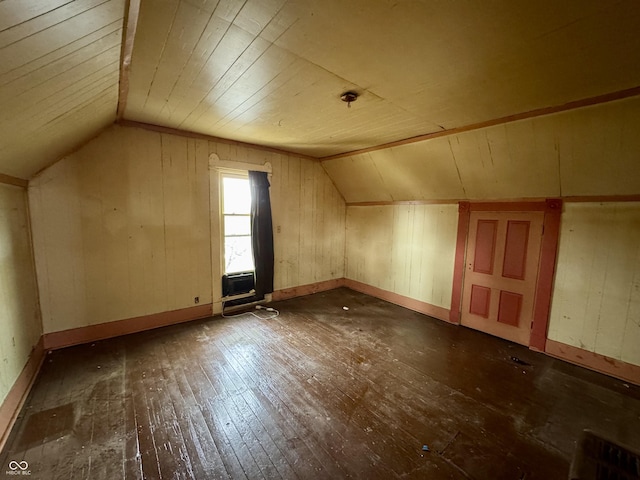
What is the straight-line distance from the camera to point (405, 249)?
4293mm

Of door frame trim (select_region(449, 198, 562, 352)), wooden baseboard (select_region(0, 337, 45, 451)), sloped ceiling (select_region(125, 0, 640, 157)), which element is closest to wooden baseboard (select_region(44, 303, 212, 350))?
wooden baseboard (select_region(0, 337, 45, 451))

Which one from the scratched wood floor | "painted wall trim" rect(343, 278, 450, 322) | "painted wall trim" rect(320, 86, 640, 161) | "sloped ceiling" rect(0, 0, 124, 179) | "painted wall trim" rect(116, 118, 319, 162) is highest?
"painted wall trim" rect(116, 118, 319, 162)

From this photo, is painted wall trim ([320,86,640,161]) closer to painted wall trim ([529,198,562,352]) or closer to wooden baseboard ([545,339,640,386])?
painted wall trim ([529,198,562,352])

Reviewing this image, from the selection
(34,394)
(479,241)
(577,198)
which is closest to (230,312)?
(34,394)

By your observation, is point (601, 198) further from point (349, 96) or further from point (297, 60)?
point (297, 60)

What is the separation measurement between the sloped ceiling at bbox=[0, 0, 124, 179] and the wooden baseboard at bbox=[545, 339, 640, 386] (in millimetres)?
4383

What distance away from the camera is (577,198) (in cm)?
270

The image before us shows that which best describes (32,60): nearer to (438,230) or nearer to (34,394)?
(34,394)

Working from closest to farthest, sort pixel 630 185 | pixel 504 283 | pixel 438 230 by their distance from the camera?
pixel 630 185 < pixel 504 283 < pixel 438 230

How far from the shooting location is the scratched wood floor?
1587 mm

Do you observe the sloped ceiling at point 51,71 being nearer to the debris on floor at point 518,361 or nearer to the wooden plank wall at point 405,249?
the wooden plank wall at point 405,249

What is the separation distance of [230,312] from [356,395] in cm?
235

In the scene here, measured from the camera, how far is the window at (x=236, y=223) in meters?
3.86

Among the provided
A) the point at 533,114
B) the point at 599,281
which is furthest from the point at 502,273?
the point at 533,114
